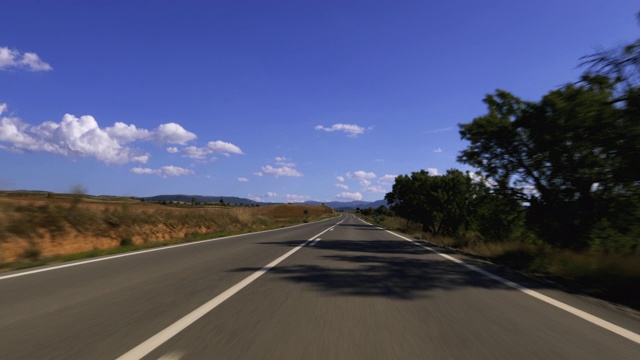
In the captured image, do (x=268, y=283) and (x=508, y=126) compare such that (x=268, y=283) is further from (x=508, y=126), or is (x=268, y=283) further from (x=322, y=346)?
(x=508, y=126)

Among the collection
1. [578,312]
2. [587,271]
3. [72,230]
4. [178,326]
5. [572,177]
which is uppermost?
[572,177]

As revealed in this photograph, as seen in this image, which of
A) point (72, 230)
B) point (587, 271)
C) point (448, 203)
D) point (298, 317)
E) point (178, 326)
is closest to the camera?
point (178, 326)

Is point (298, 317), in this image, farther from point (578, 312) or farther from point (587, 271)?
point (587, 271)

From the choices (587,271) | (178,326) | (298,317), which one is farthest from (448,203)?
(178,326)

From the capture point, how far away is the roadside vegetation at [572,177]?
389 inches

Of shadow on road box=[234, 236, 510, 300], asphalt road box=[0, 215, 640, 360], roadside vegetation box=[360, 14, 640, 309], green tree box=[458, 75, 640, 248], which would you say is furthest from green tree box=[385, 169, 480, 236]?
asphalt road box=[0, 215, 640, 360]

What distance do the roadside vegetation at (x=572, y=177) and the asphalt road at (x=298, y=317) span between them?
233 centimetres

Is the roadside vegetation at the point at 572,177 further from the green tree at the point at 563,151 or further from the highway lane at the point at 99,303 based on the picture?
the highway lane at the point at 99,303

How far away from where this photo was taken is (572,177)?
51.3 ft

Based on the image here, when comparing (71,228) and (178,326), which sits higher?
(71,228)

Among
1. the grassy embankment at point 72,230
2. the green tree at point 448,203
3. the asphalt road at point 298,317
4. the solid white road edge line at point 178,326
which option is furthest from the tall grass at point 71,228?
the green tree at point 448,203

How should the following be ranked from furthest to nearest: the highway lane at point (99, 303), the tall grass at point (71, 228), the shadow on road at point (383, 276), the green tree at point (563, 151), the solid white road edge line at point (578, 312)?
Answer: the tall grass at point (71, 228)
the green tree at point (563, 151)
the shadow on road at point (383, 276)
the solid white road edge line at point (578, 312)
the highway lane at point (99, 303)

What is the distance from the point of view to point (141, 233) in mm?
27031

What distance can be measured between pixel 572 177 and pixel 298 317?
13.4 metres
